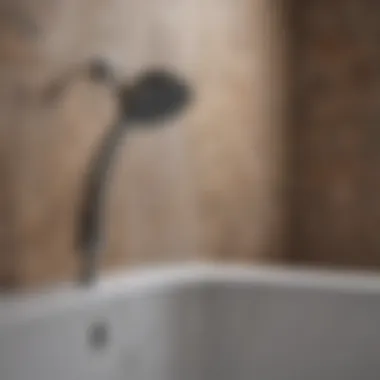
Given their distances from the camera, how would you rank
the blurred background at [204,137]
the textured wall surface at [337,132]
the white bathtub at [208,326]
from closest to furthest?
the white bathtub at [208,326] → the blurred background at [204,137] → the textured wall surface at [337,132]

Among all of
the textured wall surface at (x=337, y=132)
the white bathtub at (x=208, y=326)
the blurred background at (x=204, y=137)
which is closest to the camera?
the white bathtub at (x=208, y=326)

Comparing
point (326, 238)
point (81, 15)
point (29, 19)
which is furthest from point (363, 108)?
point (29, 19)

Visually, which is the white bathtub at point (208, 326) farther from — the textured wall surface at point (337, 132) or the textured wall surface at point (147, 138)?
the textured wall surface at point (337, 132)

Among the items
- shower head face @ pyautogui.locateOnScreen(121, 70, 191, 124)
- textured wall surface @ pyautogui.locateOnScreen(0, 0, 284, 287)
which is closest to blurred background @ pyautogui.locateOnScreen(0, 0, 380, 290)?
textured wall surface @ pyautogui.locateOnScreen(0, 0, 284, 287)

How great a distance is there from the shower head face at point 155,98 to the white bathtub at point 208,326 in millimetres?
368

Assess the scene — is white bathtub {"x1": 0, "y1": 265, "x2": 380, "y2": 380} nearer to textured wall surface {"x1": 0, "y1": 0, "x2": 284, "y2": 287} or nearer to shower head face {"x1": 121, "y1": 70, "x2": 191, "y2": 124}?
textured wall surface {"x1": 0, "y1": 0, "x2": 284, "y2": 287}

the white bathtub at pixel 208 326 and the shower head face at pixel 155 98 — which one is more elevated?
the shower head face at pixel 155 98

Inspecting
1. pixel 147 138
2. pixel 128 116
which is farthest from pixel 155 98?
pixel 147 138

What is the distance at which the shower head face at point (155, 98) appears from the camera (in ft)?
4.94

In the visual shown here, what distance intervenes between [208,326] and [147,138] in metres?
0.49

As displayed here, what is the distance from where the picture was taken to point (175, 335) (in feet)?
5.31

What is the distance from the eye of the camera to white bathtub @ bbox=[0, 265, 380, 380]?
1.37 m

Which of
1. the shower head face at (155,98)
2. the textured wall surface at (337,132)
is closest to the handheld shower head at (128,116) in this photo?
the shower head face at (155,98)

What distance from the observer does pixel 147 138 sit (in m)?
1.80
